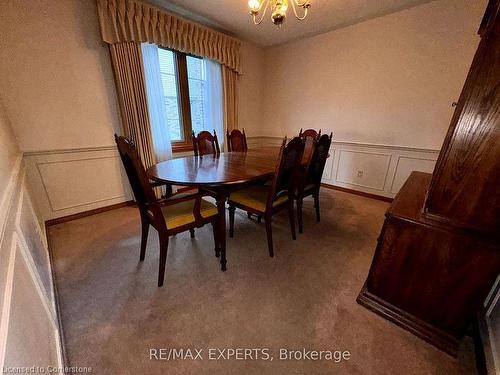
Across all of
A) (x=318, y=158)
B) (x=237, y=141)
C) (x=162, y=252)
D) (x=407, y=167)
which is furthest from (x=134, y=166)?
(x=407, y=167)

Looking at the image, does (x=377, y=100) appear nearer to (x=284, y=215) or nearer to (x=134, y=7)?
(x=284, y=215)

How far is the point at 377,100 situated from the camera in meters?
2.77

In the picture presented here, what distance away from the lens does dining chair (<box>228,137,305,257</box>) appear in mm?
1517

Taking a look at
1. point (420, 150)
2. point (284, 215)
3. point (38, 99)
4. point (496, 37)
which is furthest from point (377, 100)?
point (38, 99)

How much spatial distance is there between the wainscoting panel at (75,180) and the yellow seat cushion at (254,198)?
65.7 inches

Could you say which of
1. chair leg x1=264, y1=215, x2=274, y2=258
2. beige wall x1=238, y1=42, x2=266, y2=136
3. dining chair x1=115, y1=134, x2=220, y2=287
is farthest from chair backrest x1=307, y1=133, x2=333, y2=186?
beige wall x1=238, y1=42, x2=266, y2=136

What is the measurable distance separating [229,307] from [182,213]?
2.26 feet

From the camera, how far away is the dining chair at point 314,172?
190 cm

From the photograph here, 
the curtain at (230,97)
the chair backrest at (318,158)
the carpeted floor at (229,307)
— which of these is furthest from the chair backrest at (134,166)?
the curtain at (230,97)

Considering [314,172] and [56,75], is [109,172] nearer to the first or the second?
[56,75]

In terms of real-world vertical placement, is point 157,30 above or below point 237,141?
above

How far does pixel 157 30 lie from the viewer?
2373 mm

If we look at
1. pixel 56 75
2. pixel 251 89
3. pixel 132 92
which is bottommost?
pixel 132 92

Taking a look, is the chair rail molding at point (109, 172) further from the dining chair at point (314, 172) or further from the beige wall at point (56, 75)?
the dining chair at point (314, 172)
